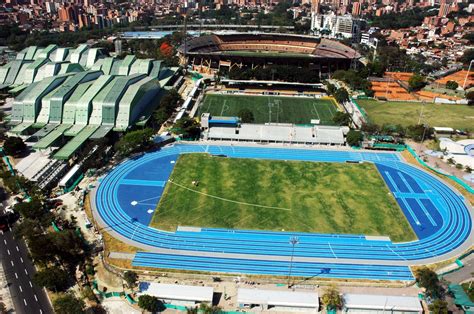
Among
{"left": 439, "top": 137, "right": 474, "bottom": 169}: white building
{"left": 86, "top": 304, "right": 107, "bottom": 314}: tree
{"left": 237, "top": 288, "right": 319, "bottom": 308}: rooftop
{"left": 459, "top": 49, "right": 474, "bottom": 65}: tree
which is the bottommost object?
{"left": 86, "top": 304, "right": 107, "bottom": 314}: tree

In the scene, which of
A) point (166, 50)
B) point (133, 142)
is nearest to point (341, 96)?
point (133, 142)

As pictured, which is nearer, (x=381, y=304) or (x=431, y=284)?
(x=381, y=304)

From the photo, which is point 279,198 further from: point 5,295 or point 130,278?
point 5,295

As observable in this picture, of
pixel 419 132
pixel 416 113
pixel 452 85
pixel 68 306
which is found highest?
pixel 452 85

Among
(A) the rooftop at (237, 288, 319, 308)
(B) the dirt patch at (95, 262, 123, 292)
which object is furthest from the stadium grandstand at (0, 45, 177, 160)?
(A) the rooftop at (237, 288, 319, 308)

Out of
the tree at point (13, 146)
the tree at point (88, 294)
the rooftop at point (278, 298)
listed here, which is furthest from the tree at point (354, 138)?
the tree at point (13, 146)

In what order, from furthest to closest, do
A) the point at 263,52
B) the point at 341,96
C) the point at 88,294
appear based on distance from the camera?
the point at 263,52 < the point at 341,96 < the point at 88,294

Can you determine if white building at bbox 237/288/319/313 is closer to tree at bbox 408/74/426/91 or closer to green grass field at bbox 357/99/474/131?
green grass field at bbox 357/99/474/131
